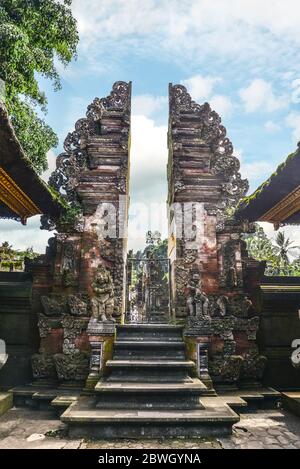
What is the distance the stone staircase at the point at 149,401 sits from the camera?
4.54 m

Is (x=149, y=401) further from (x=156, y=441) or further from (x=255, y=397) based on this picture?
(x=255, y=397)

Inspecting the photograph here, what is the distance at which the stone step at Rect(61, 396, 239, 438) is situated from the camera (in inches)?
178

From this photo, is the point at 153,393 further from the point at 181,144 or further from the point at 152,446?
the point at 181,144

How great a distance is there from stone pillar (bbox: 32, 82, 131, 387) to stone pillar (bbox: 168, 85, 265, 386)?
4.68 ft

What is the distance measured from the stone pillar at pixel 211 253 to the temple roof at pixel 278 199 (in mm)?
556

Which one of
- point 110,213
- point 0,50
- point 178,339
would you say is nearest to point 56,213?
point 110,213

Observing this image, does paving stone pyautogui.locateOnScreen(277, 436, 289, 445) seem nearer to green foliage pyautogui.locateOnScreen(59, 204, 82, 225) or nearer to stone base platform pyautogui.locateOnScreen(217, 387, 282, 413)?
stone base platform pyautogui.locateOnScreen(217, 387, 282, 413)

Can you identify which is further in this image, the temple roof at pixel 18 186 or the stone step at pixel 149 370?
the stone step at pixel 149 370

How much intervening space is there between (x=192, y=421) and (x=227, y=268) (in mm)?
3717

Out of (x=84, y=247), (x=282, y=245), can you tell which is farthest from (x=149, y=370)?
(x=282, y=245)

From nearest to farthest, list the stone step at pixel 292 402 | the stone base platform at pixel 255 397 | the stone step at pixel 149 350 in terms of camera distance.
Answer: the stone step at pixel 292 402
the stone base platform at pixel 255 397
the stone step at pixel 149 350

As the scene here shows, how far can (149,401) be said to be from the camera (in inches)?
202

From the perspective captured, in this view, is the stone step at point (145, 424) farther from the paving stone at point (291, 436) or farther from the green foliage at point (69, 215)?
the green foliage at point (69, 215)

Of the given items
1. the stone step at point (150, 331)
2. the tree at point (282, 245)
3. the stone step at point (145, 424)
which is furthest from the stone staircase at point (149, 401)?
Answer: the tree at point (282, 245)
